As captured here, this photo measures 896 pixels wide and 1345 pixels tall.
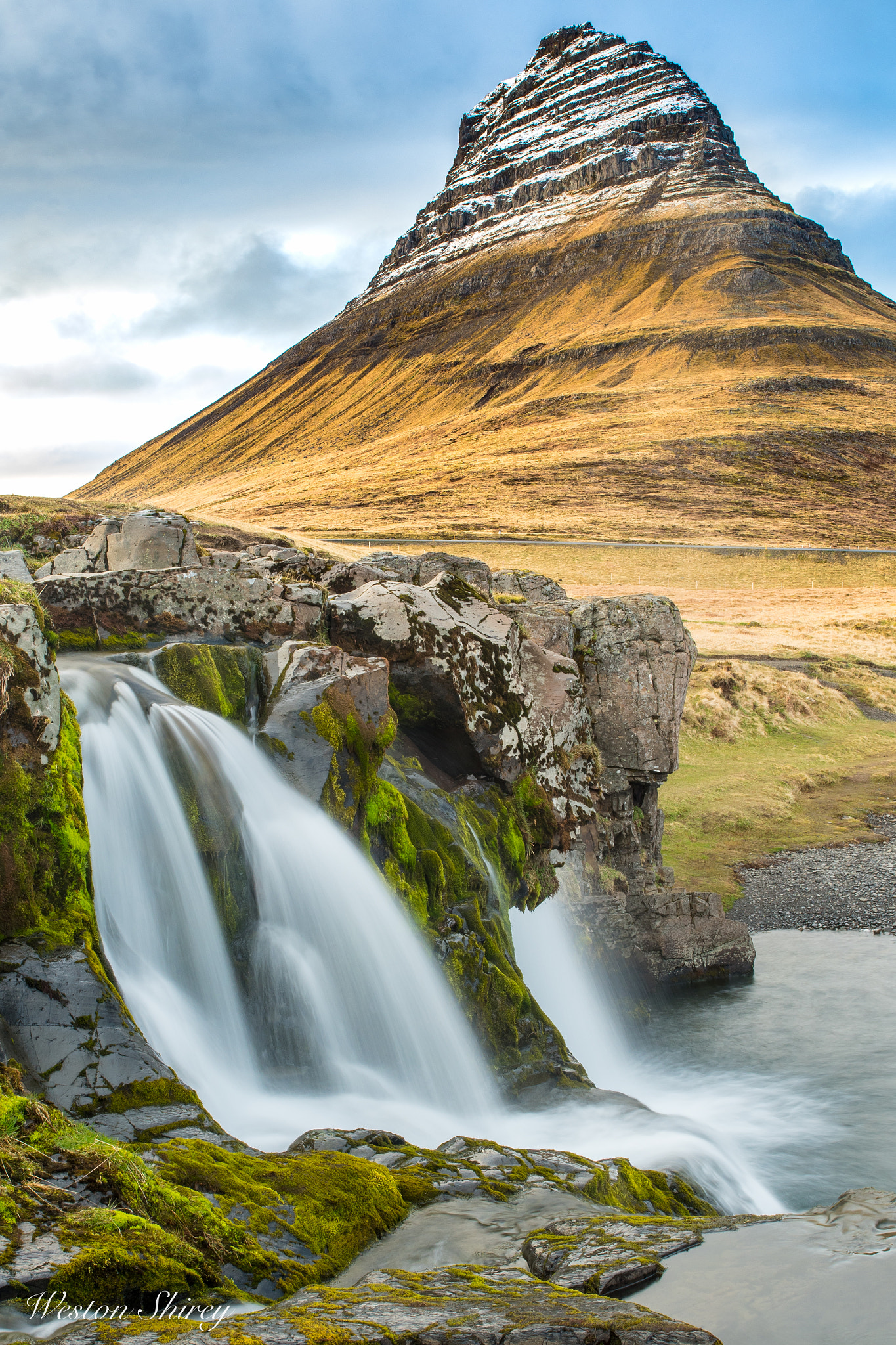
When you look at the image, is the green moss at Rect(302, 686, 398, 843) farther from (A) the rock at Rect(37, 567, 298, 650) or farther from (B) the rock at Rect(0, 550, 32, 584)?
(B) the rock at Rect(0, 550, 32, 584)

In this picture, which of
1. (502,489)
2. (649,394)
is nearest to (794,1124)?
(502,489)

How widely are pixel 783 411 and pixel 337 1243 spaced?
16177 cm

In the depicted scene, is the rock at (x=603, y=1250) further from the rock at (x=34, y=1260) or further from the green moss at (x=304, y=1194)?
the rock at (x=34, y=1260)

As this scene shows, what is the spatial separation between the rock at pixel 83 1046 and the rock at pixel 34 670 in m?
2.11

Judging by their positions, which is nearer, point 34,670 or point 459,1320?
point 459,1320

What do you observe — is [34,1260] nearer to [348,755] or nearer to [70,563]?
[348,755]

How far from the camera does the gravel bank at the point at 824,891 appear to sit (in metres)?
21.5

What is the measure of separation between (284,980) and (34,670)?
14.9 ft

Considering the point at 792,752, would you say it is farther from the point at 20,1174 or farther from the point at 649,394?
the point at 649,394

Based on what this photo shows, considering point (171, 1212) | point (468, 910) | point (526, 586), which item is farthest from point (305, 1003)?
point (526, 586)

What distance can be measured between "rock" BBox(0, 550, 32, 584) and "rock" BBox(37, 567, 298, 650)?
1.24ft

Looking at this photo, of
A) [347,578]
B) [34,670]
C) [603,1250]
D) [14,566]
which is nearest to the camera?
[603,1250]

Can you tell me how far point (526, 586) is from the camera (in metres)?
27.1

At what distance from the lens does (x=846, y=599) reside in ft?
254
